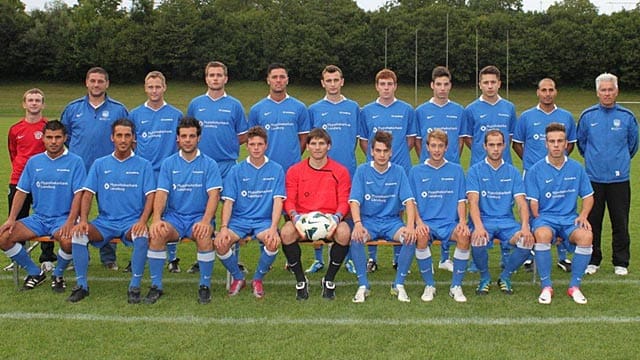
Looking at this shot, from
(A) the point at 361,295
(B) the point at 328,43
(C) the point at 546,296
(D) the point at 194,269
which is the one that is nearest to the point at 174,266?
(D) the point at 194,269

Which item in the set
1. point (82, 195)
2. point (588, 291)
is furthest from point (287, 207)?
point (588, 291)

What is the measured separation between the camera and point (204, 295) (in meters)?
4.84

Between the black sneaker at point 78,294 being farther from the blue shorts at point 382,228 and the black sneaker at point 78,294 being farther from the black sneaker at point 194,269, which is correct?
the blue shorts at point 382,228

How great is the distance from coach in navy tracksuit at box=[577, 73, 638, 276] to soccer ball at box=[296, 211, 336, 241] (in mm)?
2544

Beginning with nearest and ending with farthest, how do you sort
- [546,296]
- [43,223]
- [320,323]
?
1. [320,323]
2. [546,296]
3. [43,223]

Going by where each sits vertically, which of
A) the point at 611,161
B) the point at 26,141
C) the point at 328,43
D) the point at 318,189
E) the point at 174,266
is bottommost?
the point at 174,266

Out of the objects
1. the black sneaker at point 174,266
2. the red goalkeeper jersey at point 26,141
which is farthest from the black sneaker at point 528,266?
the red goalkeeper jersey at point 26,141

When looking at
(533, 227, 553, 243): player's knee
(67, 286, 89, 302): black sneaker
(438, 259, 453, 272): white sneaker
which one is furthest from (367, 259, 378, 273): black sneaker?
(67, 286, 89, 302): black sneaker

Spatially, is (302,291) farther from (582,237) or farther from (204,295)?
(582,237)

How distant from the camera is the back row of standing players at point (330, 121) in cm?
579

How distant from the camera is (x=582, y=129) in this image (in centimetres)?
593

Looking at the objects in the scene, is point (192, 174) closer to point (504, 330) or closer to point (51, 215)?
point (51, 215)

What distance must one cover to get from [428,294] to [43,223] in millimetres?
3211

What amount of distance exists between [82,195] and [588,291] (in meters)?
4.23
